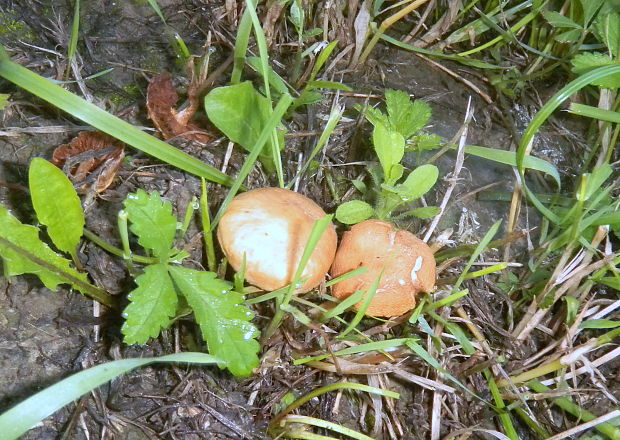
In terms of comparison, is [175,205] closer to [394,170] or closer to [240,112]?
[240,112]

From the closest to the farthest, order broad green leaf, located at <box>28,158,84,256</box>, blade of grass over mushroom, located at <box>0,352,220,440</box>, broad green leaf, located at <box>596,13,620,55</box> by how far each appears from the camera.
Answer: blade of grass over mushroom, located at <box>0,352,220,440</box> < broad green leaf, located at <box>28,158,84,256</box> < broad green leaf, located at <box>596,13,620,55</box>

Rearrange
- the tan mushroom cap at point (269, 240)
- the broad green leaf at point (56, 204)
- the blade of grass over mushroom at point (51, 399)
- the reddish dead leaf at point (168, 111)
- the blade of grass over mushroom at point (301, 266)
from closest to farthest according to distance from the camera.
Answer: the blade of grass over mushroom at point (51, 399), the blade of grass over mushroom at point (301, 266), the broad green leaf at point (56, 204), the tan mushroom cap at point (269, 240), the reddish dead leaf at point (168, 111)

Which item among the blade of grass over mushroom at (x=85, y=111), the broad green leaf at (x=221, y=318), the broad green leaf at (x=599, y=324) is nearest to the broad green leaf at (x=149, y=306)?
the broad green leaf at (x=221, y=318)

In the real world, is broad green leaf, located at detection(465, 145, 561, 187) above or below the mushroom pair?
above

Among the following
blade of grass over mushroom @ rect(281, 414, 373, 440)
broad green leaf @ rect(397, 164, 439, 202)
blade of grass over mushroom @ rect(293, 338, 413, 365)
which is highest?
broad green leaf @ rect(397, 164, 439, 202)

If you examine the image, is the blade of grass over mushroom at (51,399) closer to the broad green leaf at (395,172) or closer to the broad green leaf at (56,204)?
the broad green leaf at (56,204)

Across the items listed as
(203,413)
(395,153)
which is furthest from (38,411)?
(395,153)

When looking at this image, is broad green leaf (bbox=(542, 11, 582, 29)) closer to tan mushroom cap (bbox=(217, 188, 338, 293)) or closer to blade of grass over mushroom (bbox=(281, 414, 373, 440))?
tan mushroom cap (bbox=(217, 188, 338, 293))

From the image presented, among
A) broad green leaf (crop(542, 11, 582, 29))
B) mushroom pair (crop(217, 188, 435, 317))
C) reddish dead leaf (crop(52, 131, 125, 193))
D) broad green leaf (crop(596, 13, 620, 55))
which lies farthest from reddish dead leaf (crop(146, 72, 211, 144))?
broad green leaf (crop(596, 13, 620, 55))
